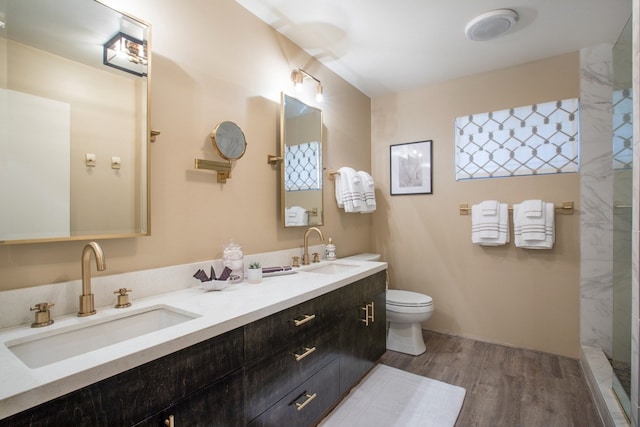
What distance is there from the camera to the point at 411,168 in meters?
3.19

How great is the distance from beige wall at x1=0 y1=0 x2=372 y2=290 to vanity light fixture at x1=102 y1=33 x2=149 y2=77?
8cm

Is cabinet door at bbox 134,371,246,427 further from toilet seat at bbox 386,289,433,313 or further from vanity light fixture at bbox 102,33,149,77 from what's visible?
toilet seat at bbox 386,289,433,313

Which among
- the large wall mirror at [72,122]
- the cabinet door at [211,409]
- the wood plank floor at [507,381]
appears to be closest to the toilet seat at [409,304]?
the wood plank floor at [507,381]

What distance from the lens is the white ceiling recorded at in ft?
6.34

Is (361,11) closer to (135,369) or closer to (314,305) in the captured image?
(314,305)

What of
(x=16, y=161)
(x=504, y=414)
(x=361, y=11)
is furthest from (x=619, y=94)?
(x=16, y=161)

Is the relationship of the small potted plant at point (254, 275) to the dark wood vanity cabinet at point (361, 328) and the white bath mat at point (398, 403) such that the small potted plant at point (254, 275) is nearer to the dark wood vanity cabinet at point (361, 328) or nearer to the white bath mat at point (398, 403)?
the dark wood vanity cabinet at point (361, 328)

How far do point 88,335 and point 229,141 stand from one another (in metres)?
1.11

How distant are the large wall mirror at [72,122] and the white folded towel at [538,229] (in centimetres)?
269

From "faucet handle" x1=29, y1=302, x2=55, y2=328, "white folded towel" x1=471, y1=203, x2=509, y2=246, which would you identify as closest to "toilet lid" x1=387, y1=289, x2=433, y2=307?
"white folded towel" x1=471, y1=203, x2=509, y2=246

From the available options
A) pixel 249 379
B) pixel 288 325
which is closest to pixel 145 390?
pixel 249 379

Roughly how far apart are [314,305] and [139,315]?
77 cm

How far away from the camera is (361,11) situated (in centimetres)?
198

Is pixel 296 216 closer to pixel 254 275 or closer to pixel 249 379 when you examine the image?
pixel 254 275
